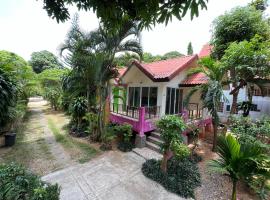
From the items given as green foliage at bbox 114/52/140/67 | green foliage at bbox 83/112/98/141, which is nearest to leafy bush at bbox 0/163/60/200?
green foliage at bbox 83/112/98/141

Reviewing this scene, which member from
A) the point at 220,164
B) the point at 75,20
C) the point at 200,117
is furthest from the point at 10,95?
the point at 200,117

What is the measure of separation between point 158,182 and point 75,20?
300 inches

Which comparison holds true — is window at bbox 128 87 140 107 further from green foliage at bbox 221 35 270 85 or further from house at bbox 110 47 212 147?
green foliage at bbox 221 35 270 85

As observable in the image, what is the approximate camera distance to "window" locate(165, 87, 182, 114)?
34.2ft

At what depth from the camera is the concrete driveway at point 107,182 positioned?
4.65 m

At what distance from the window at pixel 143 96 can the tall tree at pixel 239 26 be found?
497 centimetres

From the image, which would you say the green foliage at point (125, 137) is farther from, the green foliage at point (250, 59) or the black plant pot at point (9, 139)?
the green foliage at point (250, 59)

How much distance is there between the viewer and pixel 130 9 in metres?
2.30

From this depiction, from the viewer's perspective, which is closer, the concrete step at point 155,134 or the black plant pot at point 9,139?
the black plant pot at point 9,139

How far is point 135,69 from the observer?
11.5m

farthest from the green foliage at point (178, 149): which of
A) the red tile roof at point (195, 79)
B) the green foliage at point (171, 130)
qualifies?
the red tile roof at point (195, 79)

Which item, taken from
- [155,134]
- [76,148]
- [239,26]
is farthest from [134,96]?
[239,26]

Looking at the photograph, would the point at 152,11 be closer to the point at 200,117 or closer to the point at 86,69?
the point at 86,69

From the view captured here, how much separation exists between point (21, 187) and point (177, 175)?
14.5ft
